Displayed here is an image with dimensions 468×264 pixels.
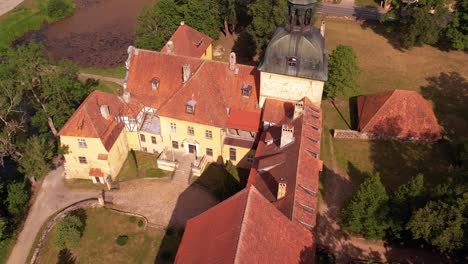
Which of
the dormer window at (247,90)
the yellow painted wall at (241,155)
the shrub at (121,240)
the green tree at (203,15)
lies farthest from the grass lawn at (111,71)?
the shrub at (121,240)

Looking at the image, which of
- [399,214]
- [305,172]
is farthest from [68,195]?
[399,214]

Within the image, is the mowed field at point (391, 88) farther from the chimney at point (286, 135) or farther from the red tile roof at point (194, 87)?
the red tile roof at point (194, 87)

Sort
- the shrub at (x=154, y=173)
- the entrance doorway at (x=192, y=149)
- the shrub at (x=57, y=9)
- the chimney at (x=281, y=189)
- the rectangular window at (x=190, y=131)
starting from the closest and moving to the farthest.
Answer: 1. the chimney at (x=281, y=189)
2. the rectangular window at (x=190, y=131)
3. the shrub at (x=154, y=173)
4. the entrance doorway at (x=192, y=149)
5. the shrub at (x=57, y=9)

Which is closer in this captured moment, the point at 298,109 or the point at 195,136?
the point at 298,109

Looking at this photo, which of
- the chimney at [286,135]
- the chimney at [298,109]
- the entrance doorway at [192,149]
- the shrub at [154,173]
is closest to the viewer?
the chimney at [286,135]

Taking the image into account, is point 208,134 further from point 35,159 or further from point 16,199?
point 16,199

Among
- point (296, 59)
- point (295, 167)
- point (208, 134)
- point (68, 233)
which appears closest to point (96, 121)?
point (68, 233)
